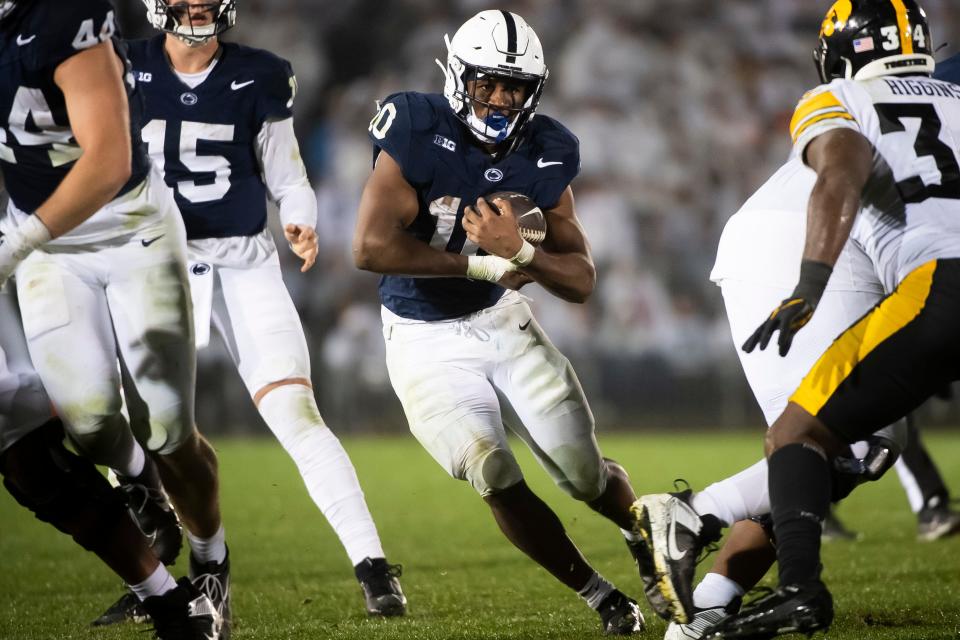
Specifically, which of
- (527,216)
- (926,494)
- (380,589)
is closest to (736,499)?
(527,216)

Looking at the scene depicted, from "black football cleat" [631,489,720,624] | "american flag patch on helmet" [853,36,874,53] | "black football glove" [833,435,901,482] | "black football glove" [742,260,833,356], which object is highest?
"american flag patch on helmet" [853,36,874,53]

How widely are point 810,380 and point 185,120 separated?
8.02 ft

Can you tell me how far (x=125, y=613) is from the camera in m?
3.83

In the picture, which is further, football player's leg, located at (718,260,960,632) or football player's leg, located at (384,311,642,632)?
football player's leg, located at (384,311,642,632)

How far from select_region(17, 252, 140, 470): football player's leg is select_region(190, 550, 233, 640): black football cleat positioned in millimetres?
594

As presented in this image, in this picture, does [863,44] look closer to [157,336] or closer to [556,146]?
[556,146]

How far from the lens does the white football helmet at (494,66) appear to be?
358 cm

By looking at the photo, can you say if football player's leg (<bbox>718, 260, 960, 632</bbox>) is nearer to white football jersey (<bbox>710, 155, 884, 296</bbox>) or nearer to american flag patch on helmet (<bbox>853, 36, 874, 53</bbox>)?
white football jersey (<bbox>710, 155, 884, 296</bbox>)

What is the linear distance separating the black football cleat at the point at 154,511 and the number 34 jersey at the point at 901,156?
242 cm

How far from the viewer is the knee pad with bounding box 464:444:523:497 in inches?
135

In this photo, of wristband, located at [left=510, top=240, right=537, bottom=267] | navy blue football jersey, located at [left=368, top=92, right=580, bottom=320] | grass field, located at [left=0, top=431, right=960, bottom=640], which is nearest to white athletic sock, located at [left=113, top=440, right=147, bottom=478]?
grass field, located at [left=0, top=431, right=960, bottom=640]

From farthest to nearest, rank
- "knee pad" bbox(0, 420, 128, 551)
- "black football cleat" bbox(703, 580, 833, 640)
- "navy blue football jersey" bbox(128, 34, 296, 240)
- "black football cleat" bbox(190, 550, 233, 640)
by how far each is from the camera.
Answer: "navy blue football jersey" bbox(128, 34, 296, 240) < "black football cleat" bbox(190, 550, 233, 640) < "knee pad" bbox(0, 420, 128, 551) < "black football cleat" bbox(703, 580, 833, 640)

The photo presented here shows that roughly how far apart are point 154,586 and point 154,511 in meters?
0.92

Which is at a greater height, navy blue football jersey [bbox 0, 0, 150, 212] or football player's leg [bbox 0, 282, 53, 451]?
navy blue football jersey [bbox 0, 0, 150, 212]
